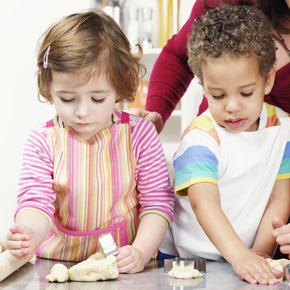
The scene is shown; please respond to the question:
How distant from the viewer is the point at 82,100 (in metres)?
1.12

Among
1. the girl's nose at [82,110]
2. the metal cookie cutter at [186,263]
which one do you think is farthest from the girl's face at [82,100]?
the metal cookie cutter at [186,263]

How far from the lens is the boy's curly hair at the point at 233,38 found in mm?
1146

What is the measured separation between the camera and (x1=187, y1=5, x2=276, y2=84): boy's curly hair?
1146 millimetres

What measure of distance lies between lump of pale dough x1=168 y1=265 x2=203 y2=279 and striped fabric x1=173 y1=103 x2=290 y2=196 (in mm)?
187

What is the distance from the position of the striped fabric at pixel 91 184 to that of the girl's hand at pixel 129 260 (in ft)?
0.42

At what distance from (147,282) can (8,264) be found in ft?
0.84

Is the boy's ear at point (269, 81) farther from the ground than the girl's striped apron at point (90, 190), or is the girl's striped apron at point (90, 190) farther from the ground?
the boy's ear at point (269, 81)

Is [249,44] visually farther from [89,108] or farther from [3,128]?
[3,128]

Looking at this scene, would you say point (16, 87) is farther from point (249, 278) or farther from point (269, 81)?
point (249, 278)

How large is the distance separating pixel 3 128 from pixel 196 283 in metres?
1.94

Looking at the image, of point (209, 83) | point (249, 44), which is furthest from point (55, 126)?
point (249, 44)

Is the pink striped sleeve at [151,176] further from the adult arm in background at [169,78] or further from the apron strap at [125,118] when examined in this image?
Result: the adult arm in background at [169,78]

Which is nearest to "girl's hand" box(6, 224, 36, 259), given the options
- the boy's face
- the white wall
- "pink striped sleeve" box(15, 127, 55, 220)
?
"pink striped sleeve" box(15, 127, 55, 220)

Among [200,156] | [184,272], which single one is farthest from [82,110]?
[184,272]
